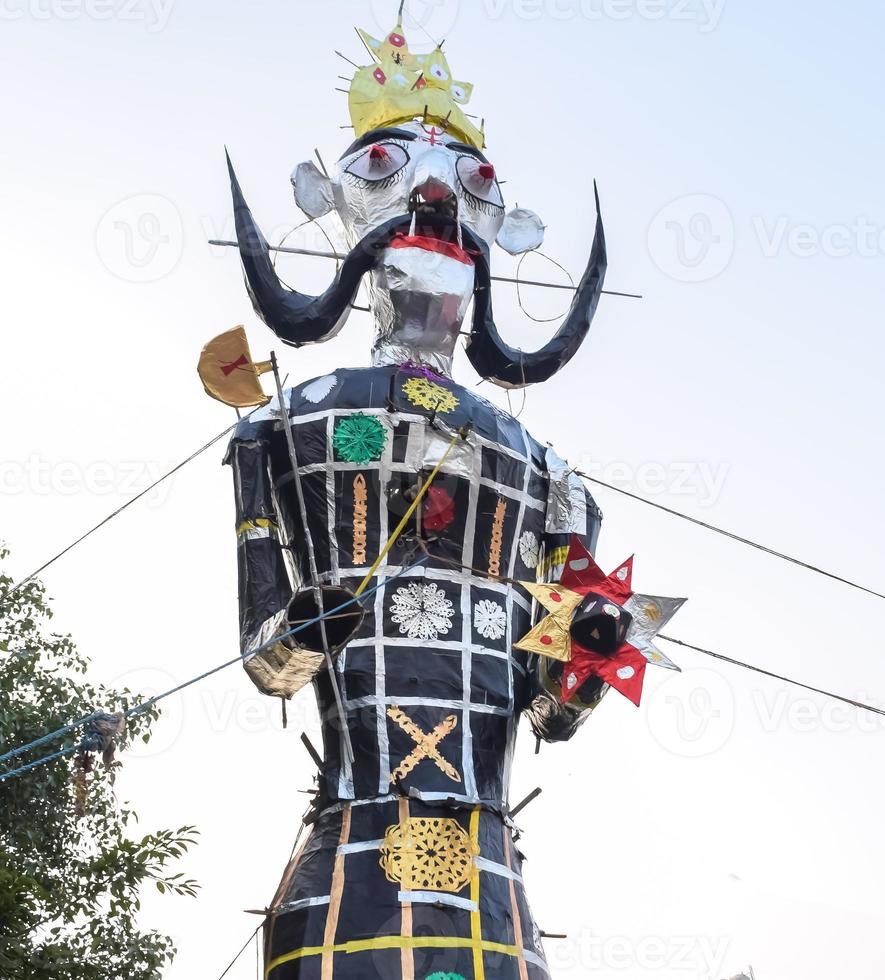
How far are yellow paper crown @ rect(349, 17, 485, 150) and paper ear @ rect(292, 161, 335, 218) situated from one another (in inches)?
23.2

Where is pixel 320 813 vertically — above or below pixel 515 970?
above

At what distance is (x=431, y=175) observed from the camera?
8.31 meters

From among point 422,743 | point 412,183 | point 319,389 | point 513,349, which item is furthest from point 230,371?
point 422,743

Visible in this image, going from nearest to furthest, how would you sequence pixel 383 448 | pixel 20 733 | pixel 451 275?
pixel 383 448, pixel 451 275, pixel 20 733

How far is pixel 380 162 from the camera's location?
8445 millimetres

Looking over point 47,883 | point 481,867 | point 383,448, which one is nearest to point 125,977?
point 47,883

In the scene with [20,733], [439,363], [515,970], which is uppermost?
[439,363]

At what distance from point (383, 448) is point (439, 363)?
98 centimetres

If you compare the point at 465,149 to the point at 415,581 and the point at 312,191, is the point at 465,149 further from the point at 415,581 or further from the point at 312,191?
the point at 415,581

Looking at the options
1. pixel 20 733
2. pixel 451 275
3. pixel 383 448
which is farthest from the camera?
pixel 20 733

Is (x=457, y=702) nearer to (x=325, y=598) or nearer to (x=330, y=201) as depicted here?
(x=325, y=598)

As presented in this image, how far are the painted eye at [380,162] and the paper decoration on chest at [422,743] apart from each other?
3192 millimetres

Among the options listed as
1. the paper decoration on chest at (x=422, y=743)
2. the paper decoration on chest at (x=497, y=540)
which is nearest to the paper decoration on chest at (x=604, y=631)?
the paper decoration on chest at (x=497, y=540)

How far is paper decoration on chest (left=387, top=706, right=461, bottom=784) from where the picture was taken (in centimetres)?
691
